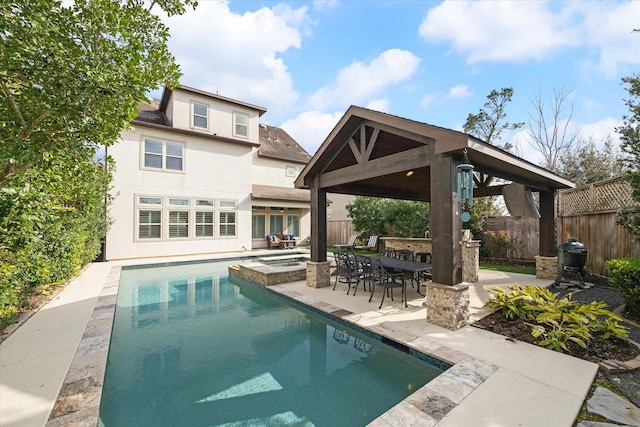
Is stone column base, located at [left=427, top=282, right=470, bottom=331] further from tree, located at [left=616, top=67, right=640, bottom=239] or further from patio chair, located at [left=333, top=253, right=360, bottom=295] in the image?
tree, located at [left=616, top=67, right=640, bottom=239]

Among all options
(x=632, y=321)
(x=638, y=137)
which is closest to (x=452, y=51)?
(x=638, y=137)

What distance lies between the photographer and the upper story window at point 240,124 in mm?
17016

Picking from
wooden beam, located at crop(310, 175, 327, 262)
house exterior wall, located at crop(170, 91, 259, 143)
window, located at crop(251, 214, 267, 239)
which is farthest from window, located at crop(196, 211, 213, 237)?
wooden beam, located at crop(310, 175, 327, 262)

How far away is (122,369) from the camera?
4070 millimetres

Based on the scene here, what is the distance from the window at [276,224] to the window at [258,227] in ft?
1.69

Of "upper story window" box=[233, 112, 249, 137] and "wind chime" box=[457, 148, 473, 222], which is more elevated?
"upper story window" box=[233, 112, 249, 137]

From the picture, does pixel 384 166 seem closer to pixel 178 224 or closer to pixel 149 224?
pixel 178 224

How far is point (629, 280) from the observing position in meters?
5.21

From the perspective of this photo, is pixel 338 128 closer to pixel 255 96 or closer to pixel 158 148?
pixel 158 148

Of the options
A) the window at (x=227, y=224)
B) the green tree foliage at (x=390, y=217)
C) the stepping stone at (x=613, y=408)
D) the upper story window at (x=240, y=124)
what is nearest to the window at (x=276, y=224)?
the window at (x=227, y=224)

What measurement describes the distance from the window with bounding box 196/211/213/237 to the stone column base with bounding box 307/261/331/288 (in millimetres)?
9905

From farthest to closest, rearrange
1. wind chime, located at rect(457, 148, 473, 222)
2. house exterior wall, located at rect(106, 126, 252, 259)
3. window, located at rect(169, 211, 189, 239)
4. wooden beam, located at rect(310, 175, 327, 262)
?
1. window, located at rect(169, 211, 189, 239)
2. house exterior wall, located at rect(106, 126, 252, 259)
3. wooden beam, located at rect(310, 175, 327, 262)
4. wind chime, located at rect(457, 148, 473, 222)

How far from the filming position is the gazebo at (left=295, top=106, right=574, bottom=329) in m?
4.90

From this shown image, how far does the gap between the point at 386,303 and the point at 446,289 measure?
1978 mm
